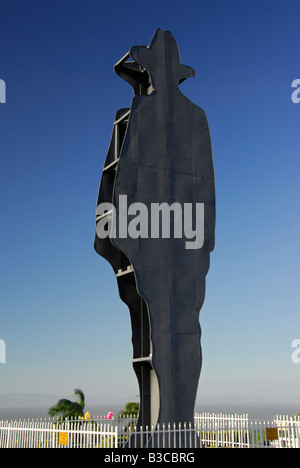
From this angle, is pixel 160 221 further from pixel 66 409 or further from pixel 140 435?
pixel 66 409

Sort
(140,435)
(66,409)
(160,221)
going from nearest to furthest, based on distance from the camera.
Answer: (140,435) → (160,221) → (66,409)

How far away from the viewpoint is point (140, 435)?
1341 centimetres

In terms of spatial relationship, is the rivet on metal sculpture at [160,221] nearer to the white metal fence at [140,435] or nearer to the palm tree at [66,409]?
the white metal fence at [140,435]

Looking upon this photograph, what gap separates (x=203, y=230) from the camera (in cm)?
1590

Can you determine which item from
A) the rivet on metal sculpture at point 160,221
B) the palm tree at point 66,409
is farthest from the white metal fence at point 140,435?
the palm tree at point 66,409

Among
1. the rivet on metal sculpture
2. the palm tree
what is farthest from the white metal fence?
the palm tree

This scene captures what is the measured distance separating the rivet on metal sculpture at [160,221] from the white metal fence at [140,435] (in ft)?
2.33

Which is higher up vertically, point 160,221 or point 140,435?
point 160,221

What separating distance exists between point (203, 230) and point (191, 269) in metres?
1.30

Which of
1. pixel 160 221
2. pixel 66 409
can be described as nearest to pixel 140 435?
pixel 160 221

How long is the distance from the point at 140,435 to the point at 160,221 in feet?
18.3
